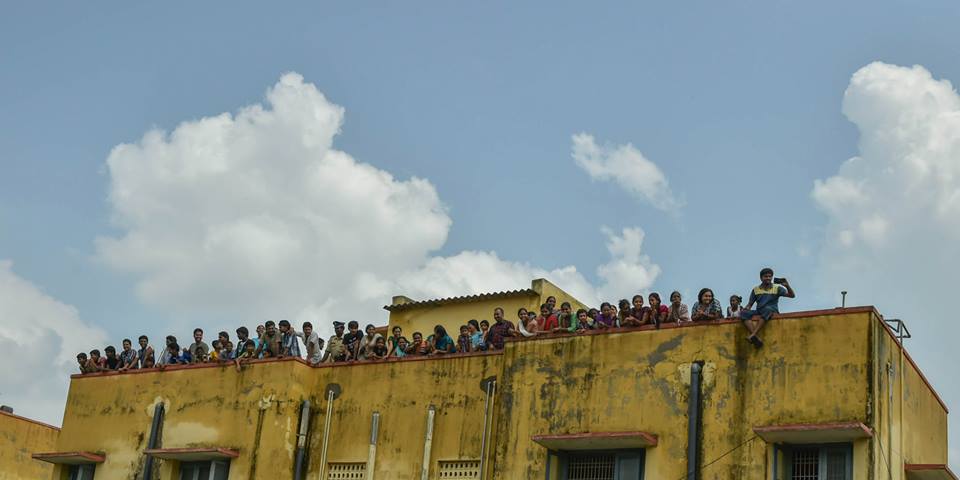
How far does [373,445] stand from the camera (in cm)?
2511

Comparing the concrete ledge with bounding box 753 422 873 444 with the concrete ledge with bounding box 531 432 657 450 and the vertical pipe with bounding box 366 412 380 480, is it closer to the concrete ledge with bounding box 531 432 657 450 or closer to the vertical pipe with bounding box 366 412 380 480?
the concrete ledge with bounding box 531 432 657 450

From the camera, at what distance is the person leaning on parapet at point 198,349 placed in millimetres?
28125

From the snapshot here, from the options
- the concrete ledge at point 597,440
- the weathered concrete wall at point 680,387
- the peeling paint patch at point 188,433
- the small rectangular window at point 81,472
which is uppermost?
the weathered concrete wall at point 680,387

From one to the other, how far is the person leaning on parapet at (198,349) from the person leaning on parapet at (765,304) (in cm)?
1233

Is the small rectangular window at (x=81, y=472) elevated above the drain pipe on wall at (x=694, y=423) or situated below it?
below

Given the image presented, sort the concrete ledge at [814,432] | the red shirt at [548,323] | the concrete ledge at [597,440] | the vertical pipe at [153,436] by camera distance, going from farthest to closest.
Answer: the vertical pipe at [153,436] → the red shirt at [548,323] → the concrete ledge at [597,440] → the concrete ledge at [814,432]

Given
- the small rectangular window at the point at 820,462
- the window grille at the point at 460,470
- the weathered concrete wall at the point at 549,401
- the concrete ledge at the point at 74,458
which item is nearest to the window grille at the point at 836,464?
the small rectangular window at the point at 820,462

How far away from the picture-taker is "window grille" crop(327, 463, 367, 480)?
25156 mm

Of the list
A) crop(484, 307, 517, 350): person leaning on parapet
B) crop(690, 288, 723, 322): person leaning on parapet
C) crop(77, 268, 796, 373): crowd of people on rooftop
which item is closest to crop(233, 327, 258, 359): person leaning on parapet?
crop(77, 268, 796, 373): crowd of people on rooftop

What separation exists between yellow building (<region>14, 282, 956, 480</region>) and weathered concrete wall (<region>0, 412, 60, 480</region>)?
9.03 metres

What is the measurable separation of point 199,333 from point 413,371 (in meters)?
5.71

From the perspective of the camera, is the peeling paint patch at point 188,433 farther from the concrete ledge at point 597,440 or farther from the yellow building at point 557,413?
the concrete ledge at point 597,440

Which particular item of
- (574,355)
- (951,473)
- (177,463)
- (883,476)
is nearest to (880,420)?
(883,476)

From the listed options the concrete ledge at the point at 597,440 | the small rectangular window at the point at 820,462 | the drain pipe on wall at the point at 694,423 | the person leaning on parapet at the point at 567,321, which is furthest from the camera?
the person leaning on parapet at the point at 567,321
